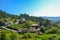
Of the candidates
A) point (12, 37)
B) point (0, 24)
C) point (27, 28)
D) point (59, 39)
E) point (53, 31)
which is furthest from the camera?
point (0, 24)

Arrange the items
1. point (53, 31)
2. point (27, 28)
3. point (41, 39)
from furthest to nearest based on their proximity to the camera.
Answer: point (27, 28) < point (53, 31) < point (41, 39)

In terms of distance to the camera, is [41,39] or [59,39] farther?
[41,39]

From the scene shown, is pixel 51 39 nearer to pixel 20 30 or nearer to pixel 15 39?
pixel 15 39

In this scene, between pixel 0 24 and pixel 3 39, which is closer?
pixel 3 39

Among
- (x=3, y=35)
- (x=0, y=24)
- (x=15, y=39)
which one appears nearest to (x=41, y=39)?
(x=15, y=39)

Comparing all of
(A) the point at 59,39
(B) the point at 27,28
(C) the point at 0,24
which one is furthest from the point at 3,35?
(C) the point at 0,24

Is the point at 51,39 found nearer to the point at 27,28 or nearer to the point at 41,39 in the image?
the point at 41,39

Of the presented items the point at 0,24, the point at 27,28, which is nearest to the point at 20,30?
the point at 27,28

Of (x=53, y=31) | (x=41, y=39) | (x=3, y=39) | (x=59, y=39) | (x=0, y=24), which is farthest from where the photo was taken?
(x=0, y=24)

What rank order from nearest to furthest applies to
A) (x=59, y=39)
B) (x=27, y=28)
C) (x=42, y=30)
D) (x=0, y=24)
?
(x=59, y=39)
(x=42, y=30)
(x=27, y=28)
(x=0, y=24)
